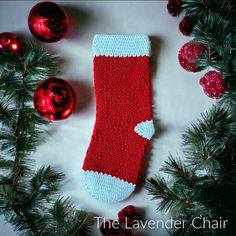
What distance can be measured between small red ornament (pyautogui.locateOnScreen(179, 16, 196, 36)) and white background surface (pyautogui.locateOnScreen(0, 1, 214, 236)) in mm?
64

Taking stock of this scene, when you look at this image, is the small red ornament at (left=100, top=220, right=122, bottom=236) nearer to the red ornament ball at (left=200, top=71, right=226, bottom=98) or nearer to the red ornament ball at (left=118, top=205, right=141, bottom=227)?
the red ornament ball at (left=118, top=205, right=141, bottom=227)

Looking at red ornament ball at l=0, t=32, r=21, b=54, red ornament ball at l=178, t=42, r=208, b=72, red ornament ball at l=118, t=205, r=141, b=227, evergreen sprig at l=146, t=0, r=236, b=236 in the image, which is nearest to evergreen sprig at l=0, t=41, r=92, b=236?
red ornament ball at l=0, t=32, r=21, b=54

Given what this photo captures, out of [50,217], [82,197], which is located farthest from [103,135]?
[50,217]

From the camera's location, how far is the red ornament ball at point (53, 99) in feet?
4.01

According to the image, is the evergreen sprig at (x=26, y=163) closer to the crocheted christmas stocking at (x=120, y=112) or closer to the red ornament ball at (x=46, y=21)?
the red ornament ball at (x=46, y=21)


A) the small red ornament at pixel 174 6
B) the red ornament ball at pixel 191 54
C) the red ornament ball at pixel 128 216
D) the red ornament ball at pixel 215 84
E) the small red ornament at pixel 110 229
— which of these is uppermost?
the small red ornament at pixel 174 6

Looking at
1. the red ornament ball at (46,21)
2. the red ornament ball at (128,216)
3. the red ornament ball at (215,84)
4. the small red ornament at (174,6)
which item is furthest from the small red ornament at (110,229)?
the small red ornament at (174,6)

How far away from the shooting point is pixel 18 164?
134 cm

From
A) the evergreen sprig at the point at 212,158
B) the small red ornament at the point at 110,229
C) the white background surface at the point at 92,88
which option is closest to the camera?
the evergreen sprig at the point at 212,158

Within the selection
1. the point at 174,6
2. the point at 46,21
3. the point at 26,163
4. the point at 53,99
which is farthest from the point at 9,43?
the point at 174,6

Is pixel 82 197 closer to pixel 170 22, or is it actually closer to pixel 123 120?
pixel 123 120

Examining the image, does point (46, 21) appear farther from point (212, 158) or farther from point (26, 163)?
point (212, 158)

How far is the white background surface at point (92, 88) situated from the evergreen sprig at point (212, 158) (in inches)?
6.0

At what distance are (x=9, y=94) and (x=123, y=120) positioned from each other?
484 mm
